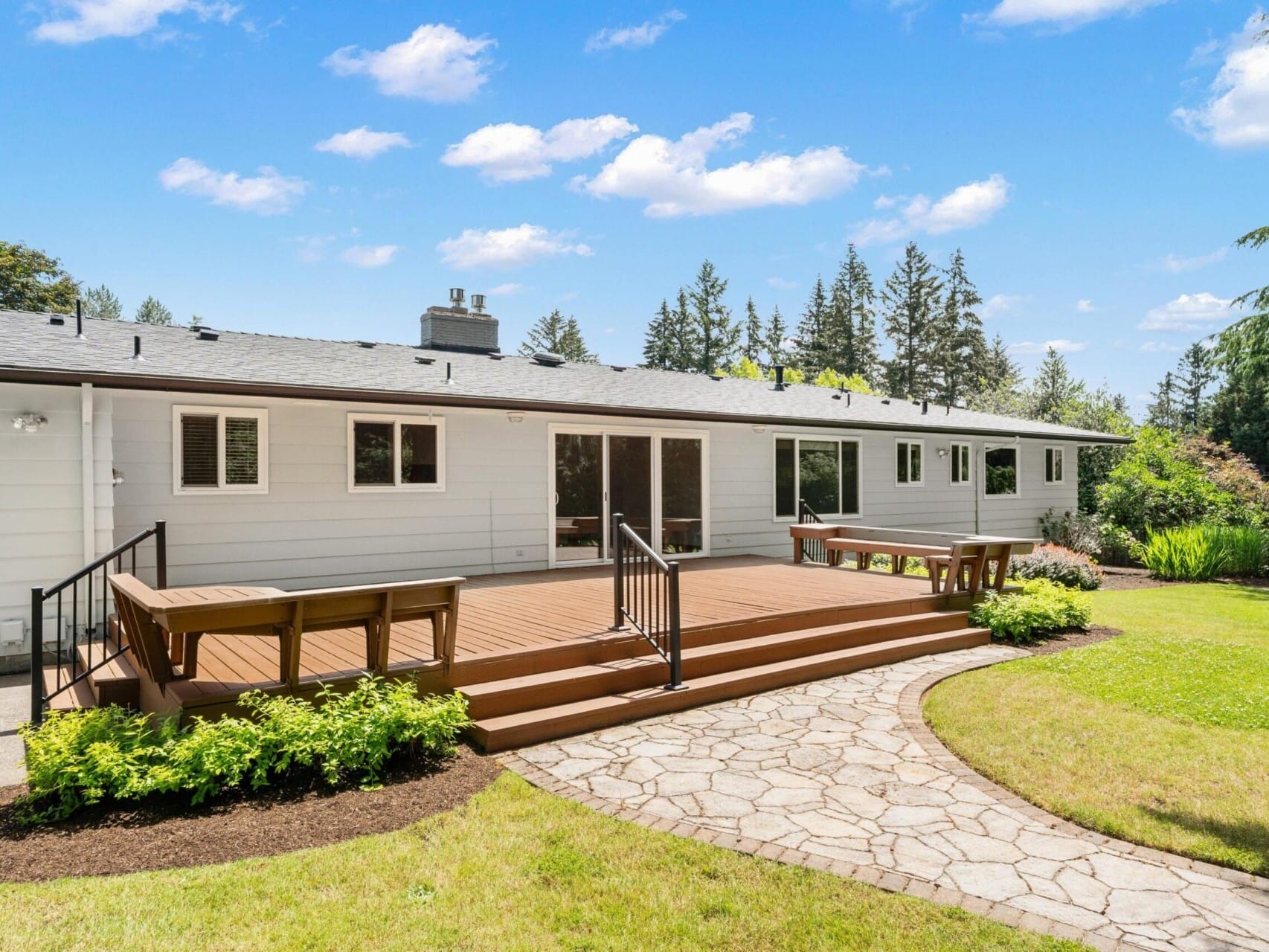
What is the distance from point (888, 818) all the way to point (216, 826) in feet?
10.6

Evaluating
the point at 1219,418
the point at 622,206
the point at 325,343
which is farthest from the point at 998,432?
the point at 1219,418

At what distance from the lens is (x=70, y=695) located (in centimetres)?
543

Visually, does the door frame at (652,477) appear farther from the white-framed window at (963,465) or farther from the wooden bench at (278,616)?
the white-framed window at (963,465)

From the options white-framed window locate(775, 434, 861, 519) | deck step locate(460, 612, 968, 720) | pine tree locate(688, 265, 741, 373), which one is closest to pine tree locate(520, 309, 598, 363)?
pine tree locate(688, 265, 741, 373)

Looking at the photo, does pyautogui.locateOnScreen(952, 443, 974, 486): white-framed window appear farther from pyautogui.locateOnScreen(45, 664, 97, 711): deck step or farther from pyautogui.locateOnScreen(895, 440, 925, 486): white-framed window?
pyautogui.locateOnScreen(45, 664, 97, 711): deck step

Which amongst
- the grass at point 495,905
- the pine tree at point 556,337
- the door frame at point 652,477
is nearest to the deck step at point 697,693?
the grass at point 495,905

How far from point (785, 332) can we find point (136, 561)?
48.4 metres

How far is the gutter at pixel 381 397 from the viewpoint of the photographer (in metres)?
6.68

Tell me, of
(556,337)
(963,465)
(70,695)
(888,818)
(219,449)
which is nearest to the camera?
(888,818)

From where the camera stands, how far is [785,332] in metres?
52.4

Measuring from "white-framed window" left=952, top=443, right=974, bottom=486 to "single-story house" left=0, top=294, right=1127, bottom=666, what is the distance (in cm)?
189

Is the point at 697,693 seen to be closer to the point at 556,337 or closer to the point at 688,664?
the point at 688,664

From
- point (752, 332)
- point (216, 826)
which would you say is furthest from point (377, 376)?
point (752, 332)

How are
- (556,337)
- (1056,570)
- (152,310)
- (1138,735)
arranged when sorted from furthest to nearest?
(556,337) → (152,310) → (1056,570) → (1138,735)
